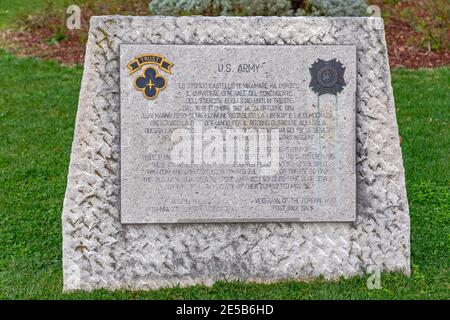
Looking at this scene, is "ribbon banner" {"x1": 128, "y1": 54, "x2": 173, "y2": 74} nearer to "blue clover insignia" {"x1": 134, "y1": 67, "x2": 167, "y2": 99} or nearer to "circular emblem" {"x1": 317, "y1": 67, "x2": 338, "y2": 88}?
"blue clover insignia" {"x1": 134, "y1": 67, "x2": 167, "y2": 99}

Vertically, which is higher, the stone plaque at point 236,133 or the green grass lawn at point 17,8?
the green grass lawn at point 17,8

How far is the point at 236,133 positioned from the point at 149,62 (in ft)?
2.25

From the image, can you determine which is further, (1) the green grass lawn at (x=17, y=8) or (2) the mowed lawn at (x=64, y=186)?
(1) the green grass lawn at (x=17, y=8)

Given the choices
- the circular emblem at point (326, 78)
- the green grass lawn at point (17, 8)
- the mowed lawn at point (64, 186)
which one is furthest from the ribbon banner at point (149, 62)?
the green grass lawn at point (17, 8)

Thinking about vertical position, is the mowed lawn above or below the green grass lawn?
below

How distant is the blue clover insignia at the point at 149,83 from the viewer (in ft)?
15.9

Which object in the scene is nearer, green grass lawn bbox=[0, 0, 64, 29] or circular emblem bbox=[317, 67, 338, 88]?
circular emblem bbox=[317, 67, 338, 88]

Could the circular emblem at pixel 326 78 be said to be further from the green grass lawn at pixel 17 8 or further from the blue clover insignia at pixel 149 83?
the green grass lawn at pixel 17 8

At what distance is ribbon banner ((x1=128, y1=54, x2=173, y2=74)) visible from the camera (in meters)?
4.83

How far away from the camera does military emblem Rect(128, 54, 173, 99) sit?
4.83m

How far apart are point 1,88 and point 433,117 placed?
5.19 metres

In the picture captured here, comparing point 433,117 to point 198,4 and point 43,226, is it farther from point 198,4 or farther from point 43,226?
point 43,226

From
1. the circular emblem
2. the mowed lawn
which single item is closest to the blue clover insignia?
the circular emblem
